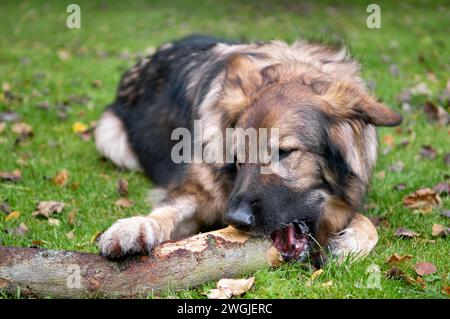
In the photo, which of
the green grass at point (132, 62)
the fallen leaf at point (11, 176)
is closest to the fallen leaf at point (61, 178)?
the green grass at point (132, 62)

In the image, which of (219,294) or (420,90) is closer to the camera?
(219,294)

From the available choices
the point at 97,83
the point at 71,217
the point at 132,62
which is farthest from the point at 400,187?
the point at 132,62

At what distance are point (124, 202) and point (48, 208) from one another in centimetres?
70

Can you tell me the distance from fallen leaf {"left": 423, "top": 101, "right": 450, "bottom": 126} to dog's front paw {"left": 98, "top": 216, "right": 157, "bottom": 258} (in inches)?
207

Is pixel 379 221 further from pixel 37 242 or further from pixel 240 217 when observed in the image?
pixel 37 242

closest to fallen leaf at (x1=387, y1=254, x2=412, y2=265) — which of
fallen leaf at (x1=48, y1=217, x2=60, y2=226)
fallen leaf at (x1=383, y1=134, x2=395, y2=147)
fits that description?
fallen leaf at (x1=48, y1=217, x2=60, y2=226)

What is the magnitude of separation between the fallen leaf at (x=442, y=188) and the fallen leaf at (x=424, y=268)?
1.77m

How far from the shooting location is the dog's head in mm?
3787

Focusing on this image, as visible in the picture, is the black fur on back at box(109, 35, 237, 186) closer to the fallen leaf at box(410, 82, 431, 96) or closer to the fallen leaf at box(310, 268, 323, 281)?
the fallen leaf at box(310, 268, 323, 281)

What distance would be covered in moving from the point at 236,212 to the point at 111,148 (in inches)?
129

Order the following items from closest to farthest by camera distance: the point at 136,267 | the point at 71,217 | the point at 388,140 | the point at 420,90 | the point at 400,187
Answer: the point at 136,267 → the point at 71,217 → the point at 400,187 → the point at 388,140 → the point at 420,90

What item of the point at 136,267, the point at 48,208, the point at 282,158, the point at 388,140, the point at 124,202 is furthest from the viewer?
the point at 388,140

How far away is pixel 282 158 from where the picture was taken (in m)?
3.92
